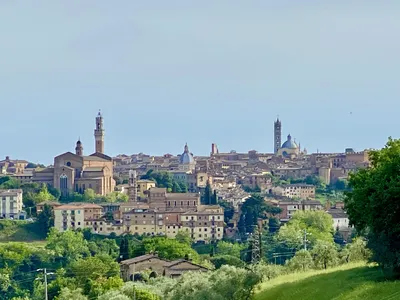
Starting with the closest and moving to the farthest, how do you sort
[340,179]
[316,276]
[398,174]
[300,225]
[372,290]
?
1. [372,290]
2. [398,174]
3. [316,276]
4. [300,225]
5. [340,179]

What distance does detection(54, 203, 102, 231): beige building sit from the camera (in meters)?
83.1

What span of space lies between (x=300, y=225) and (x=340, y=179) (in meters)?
47.3

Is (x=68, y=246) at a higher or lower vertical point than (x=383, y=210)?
lower

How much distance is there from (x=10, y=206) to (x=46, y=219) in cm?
759

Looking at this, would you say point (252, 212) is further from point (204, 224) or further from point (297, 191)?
point (297, 191)

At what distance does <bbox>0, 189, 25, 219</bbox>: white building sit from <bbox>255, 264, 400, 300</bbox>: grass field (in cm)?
6198

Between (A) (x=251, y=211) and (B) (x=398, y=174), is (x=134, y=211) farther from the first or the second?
(B) (x=398, y=174)

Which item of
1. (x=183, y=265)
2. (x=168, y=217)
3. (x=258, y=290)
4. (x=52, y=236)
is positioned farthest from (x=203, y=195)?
(x=258, y=290)

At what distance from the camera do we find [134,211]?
8319 cm

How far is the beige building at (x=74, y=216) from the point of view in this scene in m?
83.1

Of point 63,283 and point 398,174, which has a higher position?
point 398,174

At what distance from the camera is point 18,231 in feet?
262

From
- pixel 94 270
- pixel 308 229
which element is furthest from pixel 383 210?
pixel 308 229

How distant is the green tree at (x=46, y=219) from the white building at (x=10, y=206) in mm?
5679
